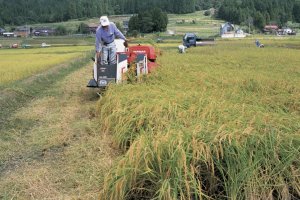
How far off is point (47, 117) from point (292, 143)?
4.31 metres

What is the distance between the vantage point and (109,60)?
26.6 feet

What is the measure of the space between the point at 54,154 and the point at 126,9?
11667 cm

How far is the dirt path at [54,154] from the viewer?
3611mm

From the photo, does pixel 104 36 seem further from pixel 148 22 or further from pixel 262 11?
pixel 262 11

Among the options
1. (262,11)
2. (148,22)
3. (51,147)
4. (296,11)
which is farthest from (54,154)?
(296,11)

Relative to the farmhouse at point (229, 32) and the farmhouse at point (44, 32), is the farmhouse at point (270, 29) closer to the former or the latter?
the farmhouse at point (229, 32)

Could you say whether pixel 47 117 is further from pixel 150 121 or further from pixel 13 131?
pixel 150 121

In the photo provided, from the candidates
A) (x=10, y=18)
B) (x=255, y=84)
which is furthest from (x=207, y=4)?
(x=255, y=84)

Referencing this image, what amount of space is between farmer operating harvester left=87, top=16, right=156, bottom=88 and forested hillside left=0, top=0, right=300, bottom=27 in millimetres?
91994

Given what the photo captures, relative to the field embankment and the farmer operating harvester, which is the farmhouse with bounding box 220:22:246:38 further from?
the field embankment

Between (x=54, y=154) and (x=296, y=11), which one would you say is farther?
(x=296, y=11)

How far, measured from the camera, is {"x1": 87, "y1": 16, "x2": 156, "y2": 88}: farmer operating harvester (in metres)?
7.64

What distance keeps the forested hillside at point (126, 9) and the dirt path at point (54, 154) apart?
94.0 m

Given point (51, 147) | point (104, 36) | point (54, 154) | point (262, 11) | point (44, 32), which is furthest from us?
point (262, 11)
